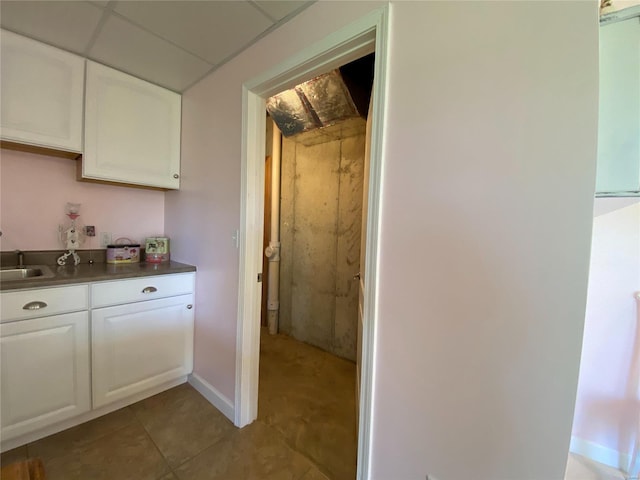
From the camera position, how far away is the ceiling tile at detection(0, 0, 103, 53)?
119 cm

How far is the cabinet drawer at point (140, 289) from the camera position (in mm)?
1491

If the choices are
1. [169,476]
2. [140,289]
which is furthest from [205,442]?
[140,289]

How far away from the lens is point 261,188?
1.51m

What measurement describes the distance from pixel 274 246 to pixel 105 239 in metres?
1.50

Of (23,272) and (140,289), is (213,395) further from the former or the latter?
(23,272)

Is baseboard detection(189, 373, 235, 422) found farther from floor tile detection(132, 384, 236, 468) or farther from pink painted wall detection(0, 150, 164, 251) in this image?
pink painted wall detection(0, 150, 164, 251)

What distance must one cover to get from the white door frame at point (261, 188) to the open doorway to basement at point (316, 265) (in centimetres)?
40

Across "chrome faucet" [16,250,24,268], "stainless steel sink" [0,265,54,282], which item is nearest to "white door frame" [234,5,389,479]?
"stainless steel sink" [0,265,54,282]

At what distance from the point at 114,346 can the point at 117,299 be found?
0.96ft

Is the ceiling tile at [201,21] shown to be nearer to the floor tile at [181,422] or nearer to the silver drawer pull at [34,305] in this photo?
the silver drawer pull at [34,305]

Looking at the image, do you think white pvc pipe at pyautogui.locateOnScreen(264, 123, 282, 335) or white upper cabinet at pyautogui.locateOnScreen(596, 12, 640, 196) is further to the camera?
white pvc pipe at pyautogui.locateOnScreen(264, 123, 282, 335)

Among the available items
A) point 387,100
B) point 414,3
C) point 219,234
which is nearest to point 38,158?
point 219,234

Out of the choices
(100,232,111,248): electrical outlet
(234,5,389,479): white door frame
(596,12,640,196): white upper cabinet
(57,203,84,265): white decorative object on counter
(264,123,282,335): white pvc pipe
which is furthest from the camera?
(264,123,282,335): white pvc pipe

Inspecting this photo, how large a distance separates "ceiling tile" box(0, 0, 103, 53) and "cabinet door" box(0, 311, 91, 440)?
1559mm
